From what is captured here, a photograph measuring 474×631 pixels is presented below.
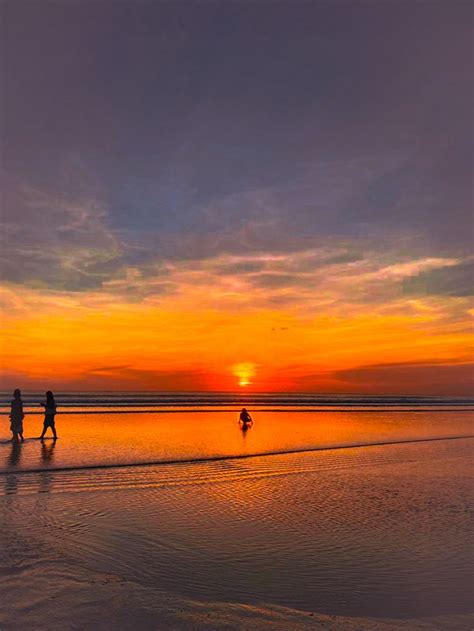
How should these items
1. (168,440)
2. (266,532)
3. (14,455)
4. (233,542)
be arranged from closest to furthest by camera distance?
(233,542) < (266,532) < (14,455) < (168,440)

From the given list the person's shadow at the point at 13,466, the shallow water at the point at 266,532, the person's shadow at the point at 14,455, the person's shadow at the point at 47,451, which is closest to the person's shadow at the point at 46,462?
the person's shadow at the point at 47,451

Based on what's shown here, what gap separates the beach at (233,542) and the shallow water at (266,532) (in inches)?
1.5

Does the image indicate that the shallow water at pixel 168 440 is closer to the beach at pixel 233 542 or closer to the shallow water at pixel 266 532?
the beach at pixel 233 542

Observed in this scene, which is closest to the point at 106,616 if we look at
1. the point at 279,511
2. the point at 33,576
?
the point at 33,576

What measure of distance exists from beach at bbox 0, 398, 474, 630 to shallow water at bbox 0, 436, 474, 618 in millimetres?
38

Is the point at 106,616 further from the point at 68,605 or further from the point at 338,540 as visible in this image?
the point at 338,540

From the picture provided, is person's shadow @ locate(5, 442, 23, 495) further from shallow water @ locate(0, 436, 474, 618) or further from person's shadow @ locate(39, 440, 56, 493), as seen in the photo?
person's shadow @ locate(39, 440, 56, 493)

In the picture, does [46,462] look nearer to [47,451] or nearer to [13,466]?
[13,466]

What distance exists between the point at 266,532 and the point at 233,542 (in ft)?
3.16

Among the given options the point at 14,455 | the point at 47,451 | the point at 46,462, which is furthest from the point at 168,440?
the point at 46,462

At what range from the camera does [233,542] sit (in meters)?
9.98

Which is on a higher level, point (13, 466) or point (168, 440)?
point (13, 466)

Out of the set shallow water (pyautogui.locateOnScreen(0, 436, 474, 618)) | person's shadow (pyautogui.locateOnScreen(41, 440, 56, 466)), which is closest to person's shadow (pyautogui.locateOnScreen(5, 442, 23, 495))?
shallow water (pyautogui.locateOnScreen(0, 436, 474, 618))

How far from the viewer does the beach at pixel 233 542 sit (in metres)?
Answer: 6.98
